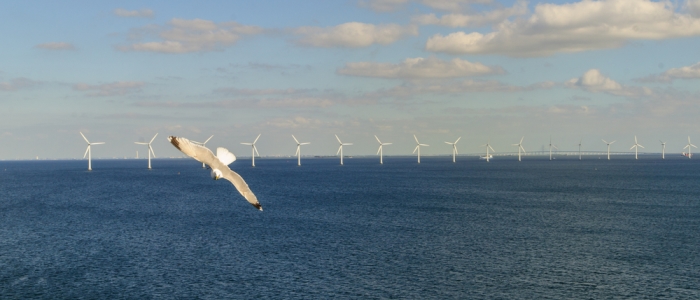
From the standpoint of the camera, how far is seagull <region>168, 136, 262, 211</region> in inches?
787

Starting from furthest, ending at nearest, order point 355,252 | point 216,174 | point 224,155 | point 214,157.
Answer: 1. point 355,252
2. point 214,157
3. point 216,174
4. point 224,155

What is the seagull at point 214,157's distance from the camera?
1998cm

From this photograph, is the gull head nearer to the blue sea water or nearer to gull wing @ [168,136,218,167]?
gull wing @ [168,136,218,167]

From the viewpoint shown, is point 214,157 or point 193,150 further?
point 214,157

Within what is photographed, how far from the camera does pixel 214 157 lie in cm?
2291

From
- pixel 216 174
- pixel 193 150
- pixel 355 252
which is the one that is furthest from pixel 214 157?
pixel 355 252

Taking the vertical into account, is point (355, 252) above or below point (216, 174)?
below

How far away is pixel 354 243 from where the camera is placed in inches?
4432

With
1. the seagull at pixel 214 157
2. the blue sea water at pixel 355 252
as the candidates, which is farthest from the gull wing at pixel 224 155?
the blue sea water at pixel 355 252

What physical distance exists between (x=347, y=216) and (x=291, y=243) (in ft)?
134

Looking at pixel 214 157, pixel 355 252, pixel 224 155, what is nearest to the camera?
pixel 224 155

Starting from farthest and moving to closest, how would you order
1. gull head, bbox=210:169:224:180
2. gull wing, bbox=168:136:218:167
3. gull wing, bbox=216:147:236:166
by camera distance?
gull head, bbox=210:169:224:180
gull wing, bbox=216:147:236:166
gull wing, bbox=168:136:218:167

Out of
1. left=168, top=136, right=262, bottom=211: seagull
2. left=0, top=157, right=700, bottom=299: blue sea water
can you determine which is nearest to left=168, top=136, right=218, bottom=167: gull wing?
left=168, top=136, right=262, bottom=211: seagull

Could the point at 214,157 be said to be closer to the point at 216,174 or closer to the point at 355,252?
the point at 216,174
